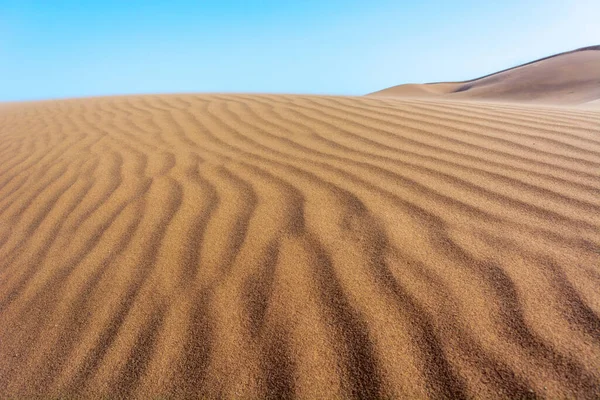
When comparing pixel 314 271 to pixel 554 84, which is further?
pixel 554 84

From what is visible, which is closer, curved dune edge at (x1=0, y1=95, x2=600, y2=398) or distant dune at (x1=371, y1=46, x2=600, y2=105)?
curved dune edge at (x1=0, y1=95, x2=600, y2=398)

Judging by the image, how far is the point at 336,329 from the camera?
4.03 ft

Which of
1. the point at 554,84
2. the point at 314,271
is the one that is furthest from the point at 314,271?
the point at 554,84

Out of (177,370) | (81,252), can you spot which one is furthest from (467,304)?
(81,252)

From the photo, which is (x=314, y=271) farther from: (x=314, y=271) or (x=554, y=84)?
(x=554, y=84)

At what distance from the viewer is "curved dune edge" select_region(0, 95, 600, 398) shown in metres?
1.11

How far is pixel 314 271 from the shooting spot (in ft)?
4.93

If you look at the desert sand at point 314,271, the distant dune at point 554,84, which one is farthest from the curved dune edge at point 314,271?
the distant dune at point 554,84

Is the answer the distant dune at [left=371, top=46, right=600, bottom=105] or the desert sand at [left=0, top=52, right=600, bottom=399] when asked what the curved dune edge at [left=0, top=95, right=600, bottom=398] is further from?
the distant dune at [left=371, top=46, right=600, bottom=105]

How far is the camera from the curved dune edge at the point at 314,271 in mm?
1107

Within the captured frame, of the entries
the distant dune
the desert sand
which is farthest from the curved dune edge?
the distant dune

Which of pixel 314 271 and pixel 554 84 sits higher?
pixel 314 271

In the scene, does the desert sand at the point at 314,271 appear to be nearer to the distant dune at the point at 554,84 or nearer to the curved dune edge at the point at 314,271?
the curved dune edge at the point at 314,271

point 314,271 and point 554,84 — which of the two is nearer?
point 314,271
